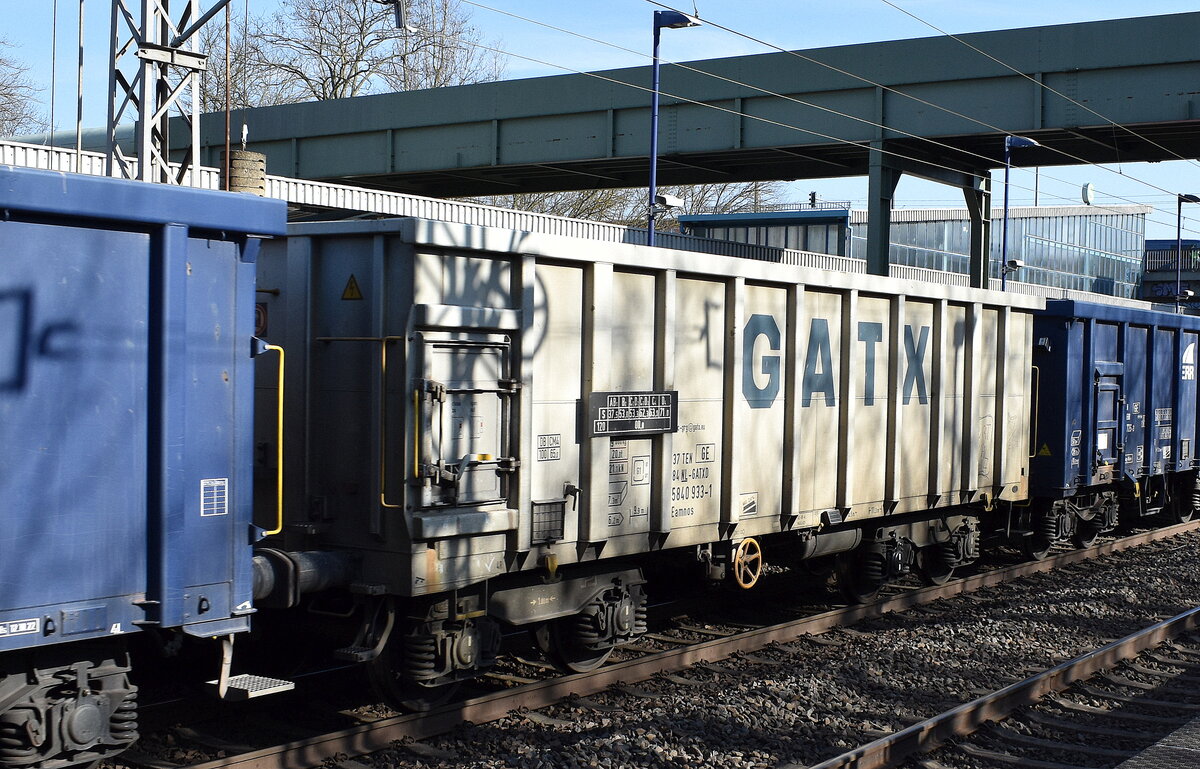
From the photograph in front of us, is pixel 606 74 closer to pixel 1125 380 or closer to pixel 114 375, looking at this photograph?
pixel 1125 380

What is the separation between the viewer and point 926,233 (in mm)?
59875

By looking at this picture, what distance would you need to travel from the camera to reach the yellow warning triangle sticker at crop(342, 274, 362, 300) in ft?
24.1

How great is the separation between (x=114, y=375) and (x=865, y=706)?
5.68 metres

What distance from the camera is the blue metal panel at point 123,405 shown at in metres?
5.11

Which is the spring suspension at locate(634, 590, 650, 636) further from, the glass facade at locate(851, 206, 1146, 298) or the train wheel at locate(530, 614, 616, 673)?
the glass facade at locate(851, 206, 1146, 298)

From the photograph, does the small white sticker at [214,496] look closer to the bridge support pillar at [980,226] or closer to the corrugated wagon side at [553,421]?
the corrugated wagon side at [553,421]

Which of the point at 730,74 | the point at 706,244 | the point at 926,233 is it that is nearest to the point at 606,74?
the point at 730,74

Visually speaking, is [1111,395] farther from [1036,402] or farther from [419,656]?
[419,656]

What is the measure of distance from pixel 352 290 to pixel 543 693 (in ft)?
10.2

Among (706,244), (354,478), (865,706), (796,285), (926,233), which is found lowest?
(865,706)

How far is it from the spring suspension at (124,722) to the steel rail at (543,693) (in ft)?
1.91

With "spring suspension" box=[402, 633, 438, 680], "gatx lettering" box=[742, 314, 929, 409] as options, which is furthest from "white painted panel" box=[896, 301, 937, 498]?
"spring suspension" box=[402, 633, 438, 680]

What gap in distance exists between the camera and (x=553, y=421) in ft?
26.4

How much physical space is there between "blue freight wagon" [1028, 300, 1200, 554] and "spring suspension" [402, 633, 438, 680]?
916cm
